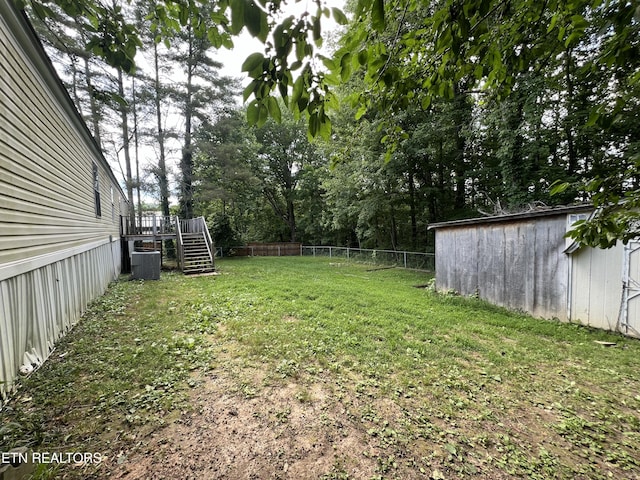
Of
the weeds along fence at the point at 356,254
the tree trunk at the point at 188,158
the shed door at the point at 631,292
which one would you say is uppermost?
the tree trunk at the point at 188,158

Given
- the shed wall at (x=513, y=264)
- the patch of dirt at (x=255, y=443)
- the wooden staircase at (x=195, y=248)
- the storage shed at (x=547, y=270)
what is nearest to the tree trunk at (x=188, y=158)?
the wooden staircase at (x=195, y=248)

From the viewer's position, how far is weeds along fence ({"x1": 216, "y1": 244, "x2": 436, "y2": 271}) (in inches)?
505

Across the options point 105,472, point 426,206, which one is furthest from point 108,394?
point 426,206

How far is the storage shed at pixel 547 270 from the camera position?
14.6 ft

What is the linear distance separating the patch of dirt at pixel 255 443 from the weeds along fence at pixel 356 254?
11148mm

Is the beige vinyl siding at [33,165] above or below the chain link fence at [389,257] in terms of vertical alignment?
above

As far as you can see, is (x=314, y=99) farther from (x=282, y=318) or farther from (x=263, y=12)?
(x=282, y=318)

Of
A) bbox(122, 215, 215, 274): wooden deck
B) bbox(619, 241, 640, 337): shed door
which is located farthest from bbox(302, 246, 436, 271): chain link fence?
bbox(122, 215, 215, 274): wooden deck

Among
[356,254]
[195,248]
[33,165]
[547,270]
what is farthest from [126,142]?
[547,270]

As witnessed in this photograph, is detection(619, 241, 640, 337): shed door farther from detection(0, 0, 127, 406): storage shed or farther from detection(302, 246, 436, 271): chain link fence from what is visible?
detection(0, 0, 127, 406): storage shed

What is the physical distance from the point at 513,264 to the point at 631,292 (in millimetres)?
1894

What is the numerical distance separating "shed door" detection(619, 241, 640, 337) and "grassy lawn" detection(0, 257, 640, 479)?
369 mm

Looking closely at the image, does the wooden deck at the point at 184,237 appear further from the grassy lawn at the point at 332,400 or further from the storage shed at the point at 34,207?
the grassy lawn at the point at 332,400

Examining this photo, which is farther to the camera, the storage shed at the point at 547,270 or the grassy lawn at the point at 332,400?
the storage shed at the point at 547,270
